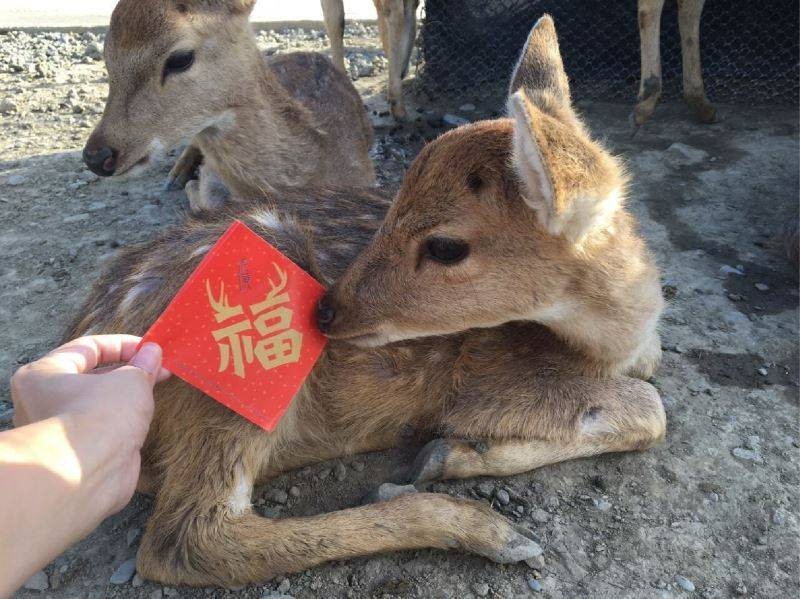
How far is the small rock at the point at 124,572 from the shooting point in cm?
240

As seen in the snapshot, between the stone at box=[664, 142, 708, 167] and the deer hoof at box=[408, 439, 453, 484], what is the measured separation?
3.79 meters

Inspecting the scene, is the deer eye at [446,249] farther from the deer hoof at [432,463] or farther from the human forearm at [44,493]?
the human forearm at [44,493]

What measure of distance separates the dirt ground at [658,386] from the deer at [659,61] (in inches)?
8.8

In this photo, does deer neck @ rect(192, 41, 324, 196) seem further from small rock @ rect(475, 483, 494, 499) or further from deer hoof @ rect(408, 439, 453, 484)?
small rock @ rect(475, 483, 494, 499)

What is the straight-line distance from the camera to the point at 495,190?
94.2 inches

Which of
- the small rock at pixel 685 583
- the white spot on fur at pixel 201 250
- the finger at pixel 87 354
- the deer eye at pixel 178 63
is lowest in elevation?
the small rock at pixel 685 583

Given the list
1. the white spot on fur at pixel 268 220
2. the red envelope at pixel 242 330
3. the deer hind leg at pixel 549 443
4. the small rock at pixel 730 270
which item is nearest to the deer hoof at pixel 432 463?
the deer hind leg at pixel 549 443

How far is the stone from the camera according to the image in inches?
222

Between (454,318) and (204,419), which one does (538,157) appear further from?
(204,419)

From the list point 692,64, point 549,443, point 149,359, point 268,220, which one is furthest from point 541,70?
point 692,64

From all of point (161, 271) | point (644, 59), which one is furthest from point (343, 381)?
point (644, 59)

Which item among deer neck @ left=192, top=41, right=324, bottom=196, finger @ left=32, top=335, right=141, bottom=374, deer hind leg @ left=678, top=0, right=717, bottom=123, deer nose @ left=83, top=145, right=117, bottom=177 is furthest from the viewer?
deer hind leg @ left=678, top=0, right=717, bottom=123

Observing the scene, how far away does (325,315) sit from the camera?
8.27 feet

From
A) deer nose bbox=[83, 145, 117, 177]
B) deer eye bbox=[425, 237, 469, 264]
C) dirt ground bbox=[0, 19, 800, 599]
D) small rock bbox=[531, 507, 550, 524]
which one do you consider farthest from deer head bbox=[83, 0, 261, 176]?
small rock bbox=[531, 507, 550, 524]
